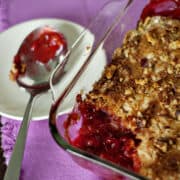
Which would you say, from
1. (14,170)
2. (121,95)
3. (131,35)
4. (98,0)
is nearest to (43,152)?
(14,170)

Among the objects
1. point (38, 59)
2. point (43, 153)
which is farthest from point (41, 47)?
point (43, 153)

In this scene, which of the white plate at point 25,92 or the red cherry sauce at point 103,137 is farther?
the white plate at point 25,92

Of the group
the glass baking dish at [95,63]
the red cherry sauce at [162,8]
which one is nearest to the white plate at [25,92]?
the glass baking dish at [95,63]

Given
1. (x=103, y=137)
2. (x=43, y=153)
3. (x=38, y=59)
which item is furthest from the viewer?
(x=38, y=59)

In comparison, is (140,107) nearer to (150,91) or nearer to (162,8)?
(150,91)

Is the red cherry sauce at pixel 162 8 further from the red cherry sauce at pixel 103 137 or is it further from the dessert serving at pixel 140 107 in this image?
the red cherry sauce at pixel 103 137
